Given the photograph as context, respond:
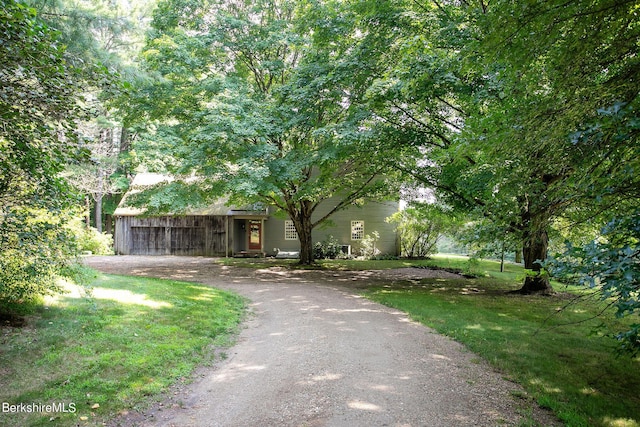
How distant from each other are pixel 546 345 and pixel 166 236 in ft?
75.0

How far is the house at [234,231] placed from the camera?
950 inches

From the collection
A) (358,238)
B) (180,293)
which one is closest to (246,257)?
(358,238)

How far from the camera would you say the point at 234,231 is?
24500mm

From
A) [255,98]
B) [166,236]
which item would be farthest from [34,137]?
[166,236]

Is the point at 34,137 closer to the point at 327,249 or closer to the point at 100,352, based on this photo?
the point at 100,352

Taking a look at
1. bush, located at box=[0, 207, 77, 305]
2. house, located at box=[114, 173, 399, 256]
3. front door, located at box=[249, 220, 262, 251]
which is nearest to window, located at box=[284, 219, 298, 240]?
house, located at box=[114, 173, 399, 256]

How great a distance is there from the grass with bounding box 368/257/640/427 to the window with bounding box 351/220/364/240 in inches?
504

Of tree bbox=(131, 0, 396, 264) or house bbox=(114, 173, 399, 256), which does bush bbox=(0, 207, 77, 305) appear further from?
house bbox=(114, 173, 399, 256)

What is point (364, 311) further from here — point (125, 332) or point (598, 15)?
point (598, 15)

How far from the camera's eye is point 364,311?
362 inches

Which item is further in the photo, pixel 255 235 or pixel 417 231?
pixel 255 235

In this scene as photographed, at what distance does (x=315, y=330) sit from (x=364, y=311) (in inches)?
82.9

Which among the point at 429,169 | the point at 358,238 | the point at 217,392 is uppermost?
the point at 429,169

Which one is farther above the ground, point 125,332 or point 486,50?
point 486,50
